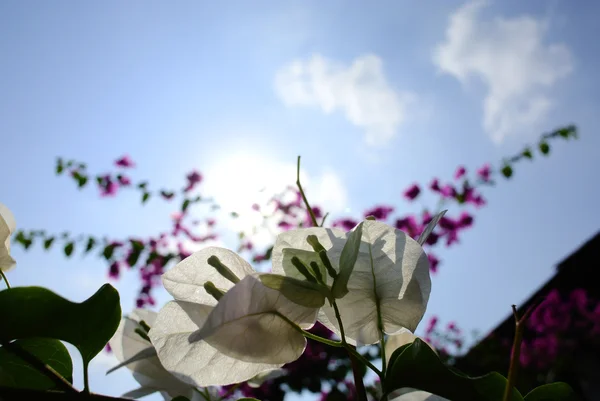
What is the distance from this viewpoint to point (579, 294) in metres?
3.48

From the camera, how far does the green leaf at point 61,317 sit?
292 mm

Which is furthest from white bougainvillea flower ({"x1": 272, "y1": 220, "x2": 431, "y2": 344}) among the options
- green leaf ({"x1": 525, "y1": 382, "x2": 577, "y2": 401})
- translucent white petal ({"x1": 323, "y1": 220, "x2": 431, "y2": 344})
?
green leaf ({"x1": 525, "y1": 382, "x2": 577, "y2": 401})

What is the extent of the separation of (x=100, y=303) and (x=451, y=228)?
3.00 meters

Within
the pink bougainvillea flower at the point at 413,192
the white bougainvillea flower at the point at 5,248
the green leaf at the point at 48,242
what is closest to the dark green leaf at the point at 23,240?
the green leaf at the point at 48,242

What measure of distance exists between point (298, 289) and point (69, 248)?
292 centimetres

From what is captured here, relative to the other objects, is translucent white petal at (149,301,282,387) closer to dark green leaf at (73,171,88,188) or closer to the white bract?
the white bract

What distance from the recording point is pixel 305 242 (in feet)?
1.16

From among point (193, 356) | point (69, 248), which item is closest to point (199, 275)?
point (193, 356)

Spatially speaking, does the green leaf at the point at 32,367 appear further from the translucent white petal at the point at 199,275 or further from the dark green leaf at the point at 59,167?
the dark green leaf at the point at 59,167

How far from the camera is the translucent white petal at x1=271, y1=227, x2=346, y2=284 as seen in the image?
13.6 inches

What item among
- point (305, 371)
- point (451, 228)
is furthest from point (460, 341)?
point (305, 371)

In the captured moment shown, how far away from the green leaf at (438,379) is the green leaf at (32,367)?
0.76ft

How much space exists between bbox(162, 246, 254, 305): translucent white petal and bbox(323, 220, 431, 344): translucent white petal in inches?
2.9

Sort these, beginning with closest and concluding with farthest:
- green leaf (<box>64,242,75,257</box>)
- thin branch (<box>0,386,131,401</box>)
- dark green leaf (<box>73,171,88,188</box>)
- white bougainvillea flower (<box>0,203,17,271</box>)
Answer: thin branch (<box>0,386,131,401</box>) → white bougainvillea flower (<box>0,203,17,271</box>) → green leaf (<box>64,242,75,257</box>) → dark green leaf (<box>73,171,88,188</box>)
